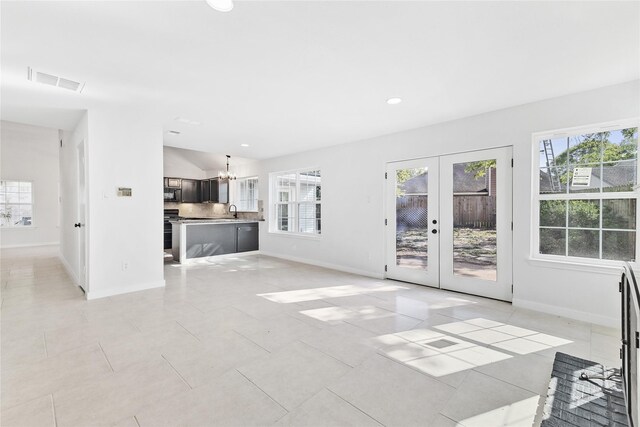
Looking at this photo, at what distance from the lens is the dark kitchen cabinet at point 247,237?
293 inches

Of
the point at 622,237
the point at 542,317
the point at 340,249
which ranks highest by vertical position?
the point at 622,237

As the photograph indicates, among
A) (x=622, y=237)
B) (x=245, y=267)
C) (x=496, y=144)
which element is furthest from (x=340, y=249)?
(x=622, y=237)

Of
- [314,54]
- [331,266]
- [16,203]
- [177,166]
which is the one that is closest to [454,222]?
[331,266]

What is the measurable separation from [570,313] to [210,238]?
21.4ft

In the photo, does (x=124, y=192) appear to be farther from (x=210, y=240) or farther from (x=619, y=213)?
(x=619, y=213)

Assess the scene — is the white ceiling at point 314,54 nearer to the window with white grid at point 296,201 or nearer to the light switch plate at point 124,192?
the light switch plate at point 124,192

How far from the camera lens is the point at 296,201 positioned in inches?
268

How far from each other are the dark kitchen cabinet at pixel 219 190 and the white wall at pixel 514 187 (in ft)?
11.7

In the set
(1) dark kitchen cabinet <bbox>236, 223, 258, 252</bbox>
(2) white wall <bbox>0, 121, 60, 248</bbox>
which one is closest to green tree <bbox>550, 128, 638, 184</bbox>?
Result: (1) dark kitchen cabinet <bbox>236, 223, 258, 252</bbox>

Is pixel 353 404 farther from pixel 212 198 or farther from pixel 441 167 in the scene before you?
pixel 212 198

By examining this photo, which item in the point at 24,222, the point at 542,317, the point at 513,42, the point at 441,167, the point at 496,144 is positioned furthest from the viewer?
the point at 24,222

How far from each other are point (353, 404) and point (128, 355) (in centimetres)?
185

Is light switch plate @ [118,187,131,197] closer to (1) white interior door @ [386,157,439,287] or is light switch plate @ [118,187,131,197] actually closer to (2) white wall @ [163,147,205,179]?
(1) white interior door @ [386,157,439,287]

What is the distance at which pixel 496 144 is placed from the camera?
3.76 m
